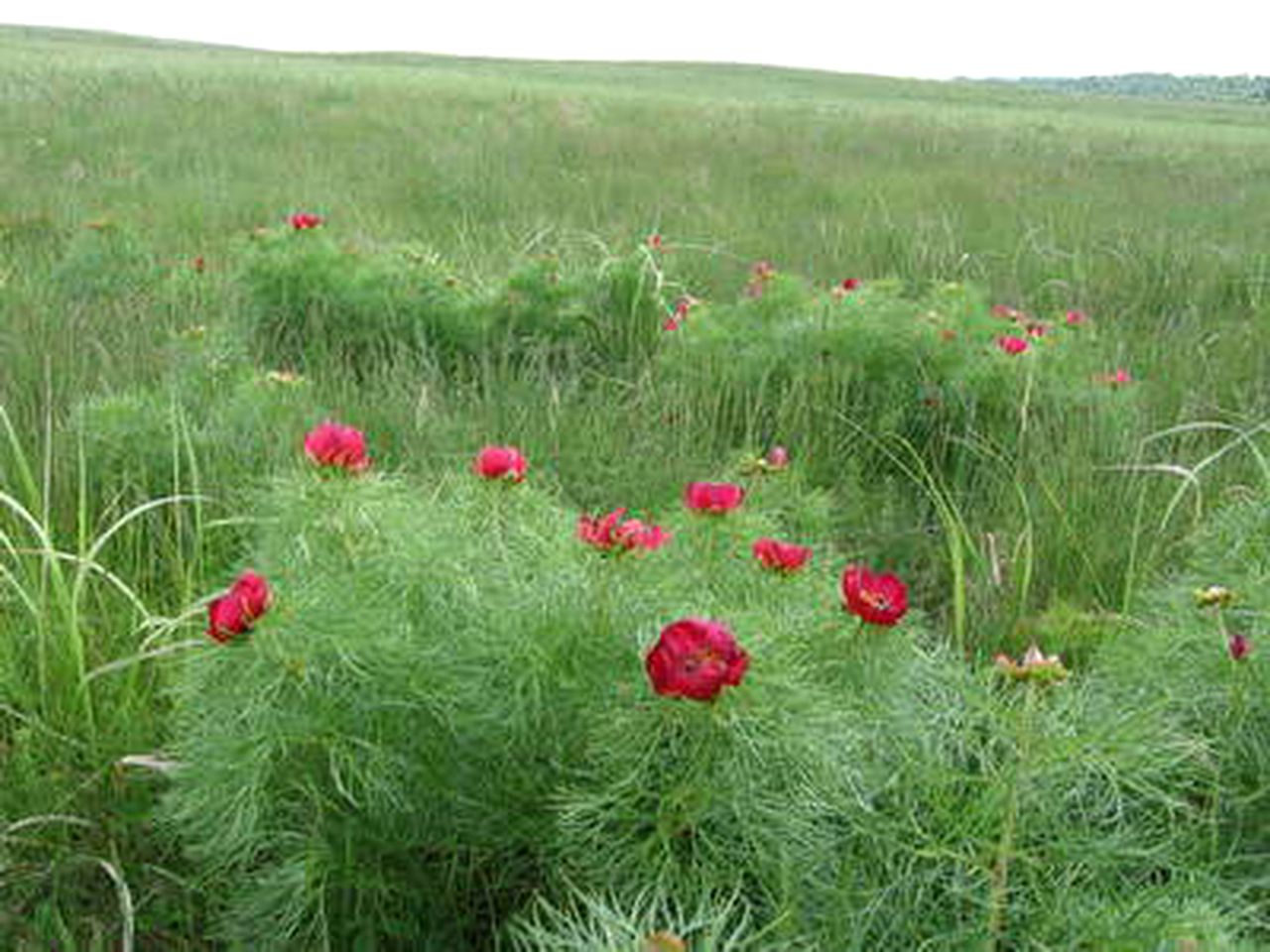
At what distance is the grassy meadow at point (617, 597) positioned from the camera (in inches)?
45.0

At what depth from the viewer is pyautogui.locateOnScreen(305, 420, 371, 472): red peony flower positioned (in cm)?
133

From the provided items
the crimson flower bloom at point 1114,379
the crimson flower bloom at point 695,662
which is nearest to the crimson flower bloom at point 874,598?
the crimson flower bloom at point 695,662

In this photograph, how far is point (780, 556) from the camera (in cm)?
133

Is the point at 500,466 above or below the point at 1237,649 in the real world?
above

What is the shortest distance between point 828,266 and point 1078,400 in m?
2.49

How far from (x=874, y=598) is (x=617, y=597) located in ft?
0.93

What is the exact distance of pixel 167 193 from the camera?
21.5 feet

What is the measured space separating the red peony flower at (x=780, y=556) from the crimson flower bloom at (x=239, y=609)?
578mm

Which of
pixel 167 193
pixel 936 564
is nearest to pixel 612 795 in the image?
pixel 936 564

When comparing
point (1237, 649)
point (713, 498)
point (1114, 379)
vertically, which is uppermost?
point (713, 498)

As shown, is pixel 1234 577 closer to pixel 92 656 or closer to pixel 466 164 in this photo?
pixel 92 656

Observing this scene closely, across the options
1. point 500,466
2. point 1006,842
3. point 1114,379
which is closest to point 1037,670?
point 1006,842

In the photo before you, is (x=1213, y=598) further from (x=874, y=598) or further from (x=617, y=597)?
(x=617, y=597)

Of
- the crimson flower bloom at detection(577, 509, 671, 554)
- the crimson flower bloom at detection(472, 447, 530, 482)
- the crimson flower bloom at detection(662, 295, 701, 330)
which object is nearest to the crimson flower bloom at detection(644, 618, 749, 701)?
the crimson flower bloom at detection(577, 509, 671, 554)
